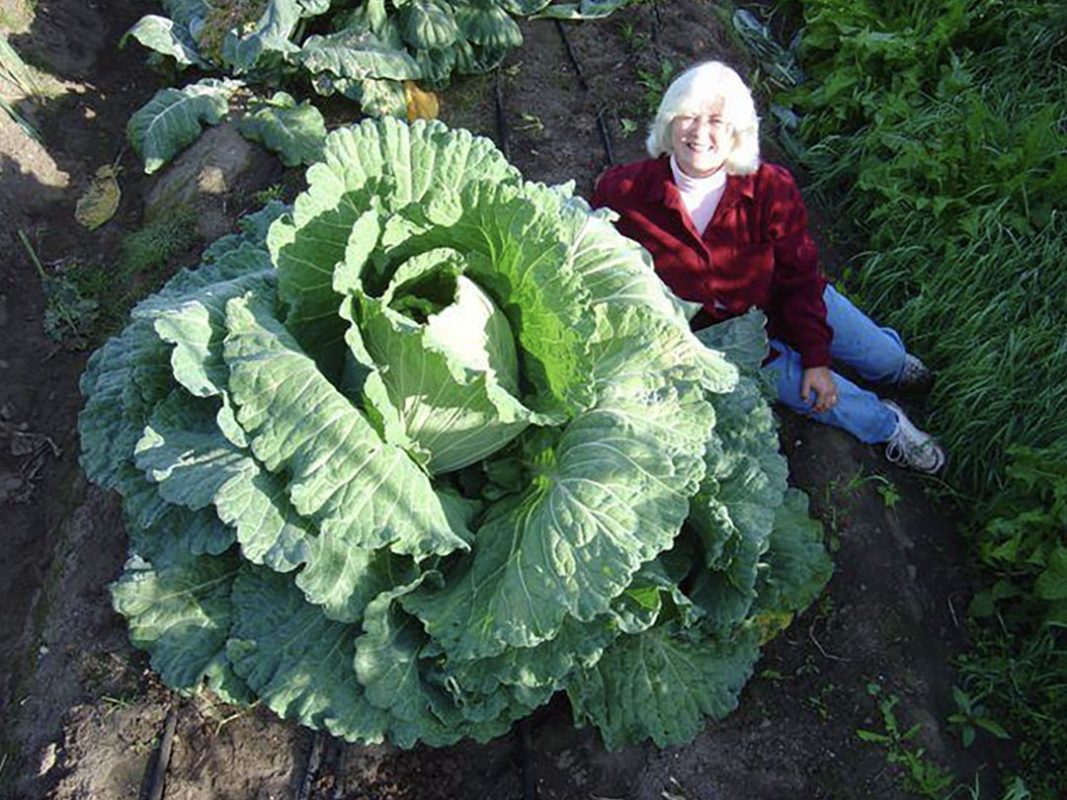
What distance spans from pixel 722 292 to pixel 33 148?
389 cm

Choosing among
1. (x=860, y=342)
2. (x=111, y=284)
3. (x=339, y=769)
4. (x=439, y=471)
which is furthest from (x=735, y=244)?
(x=111, y=284)

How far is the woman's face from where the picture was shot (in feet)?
11.0

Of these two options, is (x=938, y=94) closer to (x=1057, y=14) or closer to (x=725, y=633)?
(x=1057, y=14)

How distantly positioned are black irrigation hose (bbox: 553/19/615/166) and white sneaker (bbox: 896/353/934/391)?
1822 mm

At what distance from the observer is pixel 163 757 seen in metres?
3.10

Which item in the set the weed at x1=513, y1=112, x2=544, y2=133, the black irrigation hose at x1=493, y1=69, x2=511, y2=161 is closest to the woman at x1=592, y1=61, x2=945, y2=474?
the black irrigation hose at x1=493, y1=69, x2=511, y2=161

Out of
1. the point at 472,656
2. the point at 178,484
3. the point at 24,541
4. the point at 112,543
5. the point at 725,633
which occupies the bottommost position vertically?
the point at 24,541

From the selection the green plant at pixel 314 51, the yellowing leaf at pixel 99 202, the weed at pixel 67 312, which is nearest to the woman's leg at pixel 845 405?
the green plant at pixel 314 51

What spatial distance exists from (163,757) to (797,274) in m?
2.90

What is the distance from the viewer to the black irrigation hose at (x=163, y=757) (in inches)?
120

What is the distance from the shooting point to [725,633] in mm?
3064

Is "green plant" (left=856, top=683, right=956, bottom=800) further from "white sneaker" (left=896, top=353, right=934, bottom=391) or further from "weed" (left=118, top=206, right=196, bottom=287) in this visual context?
"weed" (left=118, top=206, right=196, bottom=287)

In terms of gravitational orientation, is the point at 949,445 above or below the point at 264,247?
below

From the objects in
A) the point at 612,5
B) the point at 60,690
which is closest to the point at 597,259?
the point at 60,690
